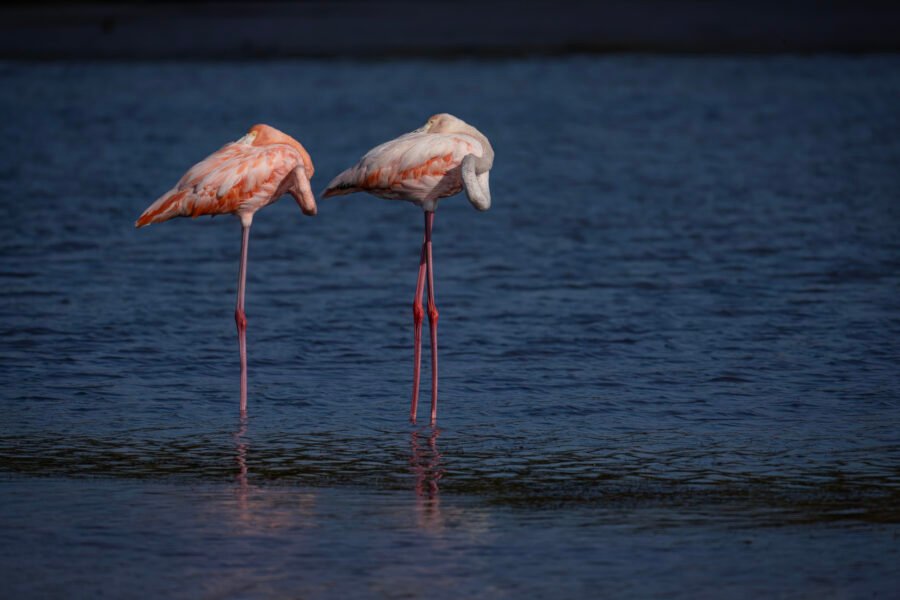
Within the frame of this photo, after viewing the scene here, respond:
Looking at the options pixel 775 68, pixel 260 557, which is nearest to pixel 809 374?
pixel 260 557

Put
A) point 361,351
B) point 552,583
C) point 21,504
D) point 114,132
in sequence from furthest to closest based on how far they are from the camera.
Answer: point 114,132
point 361,351
point 21,504
point 552,583

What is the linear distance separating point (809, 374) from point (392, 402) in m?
2.60

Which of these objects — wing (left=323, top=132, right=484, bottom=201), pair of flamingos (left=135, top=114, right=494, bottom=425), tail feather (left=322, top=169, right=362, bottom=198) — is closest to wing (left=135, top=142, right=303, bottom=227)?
pair of flamingos (left=135, top=114, right=494, bottom=425)

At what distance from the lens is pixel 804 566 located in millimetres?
5875

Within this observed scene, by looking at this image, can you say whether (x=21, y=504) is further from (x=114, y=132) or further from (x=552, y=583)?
(x=114, y=132)

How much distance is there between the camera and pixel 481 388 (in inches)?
361

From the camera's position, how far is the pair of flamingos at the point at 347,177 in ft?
28.7

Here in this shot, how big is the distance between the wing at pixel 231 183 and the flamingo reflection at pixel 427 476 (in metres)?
1.83

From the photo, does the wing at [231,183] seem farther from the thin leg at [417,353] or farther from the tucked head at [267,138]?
the thin leg at [417,353]

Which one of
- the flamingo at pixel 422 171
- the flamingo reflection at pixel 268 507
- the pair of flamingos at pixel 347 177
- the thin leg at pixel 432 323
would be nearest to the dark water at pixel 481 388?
the flamingo reflection at pixel 268 507

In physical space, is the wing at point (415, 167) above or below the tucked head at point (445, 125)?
below

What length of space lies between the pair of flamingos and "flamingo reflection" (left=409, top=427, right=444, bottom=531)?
1.87ft

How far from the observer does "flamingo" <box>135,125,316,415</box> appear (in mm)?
8891

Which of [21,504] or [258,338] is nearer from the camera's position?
[21,504]
